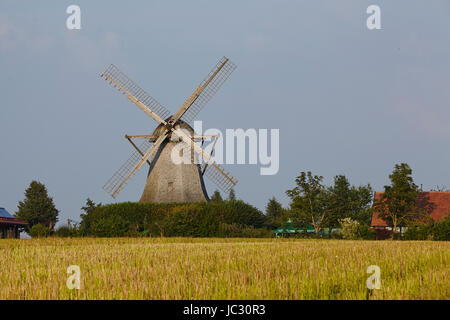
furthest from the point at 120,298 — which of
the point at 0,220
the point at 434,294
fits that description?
the point at 0,220

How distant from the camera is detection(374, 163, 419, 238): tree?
48125mm

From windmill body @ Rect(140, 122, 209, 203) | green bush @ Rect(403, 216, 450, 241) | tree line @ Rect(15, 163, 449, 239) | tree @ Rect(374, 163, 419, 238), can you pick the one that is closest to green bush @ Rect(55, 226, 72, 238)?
tree line @ Rect(15, 163, 449, 239)

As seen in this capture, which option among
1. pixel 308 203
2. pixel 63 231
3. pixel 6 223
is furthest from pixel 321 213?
pixel 6 223

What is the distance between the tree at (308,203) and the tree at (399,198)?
5058mm

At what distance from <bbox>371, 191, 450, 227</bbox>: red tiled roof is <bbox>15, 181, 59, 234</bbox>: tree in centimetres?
3748

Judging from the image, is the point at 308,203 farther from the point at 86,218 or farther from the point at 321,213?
the point at 86,218

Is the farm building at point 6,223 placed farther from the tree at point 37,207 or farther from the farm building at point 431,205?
the farm building at point 431,205

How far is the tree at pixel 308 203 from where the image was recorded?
48.5 meters

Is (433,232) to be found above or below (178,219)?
below

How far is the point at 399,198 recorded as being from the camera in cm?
4859

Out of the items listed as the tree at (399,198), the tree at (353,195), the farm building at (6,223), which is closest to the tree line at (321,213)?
the tree at (399,198)

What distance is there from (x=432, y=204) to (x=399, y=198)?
7.64 m
